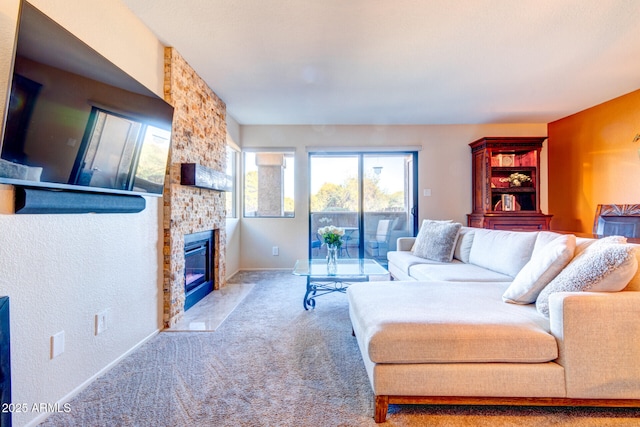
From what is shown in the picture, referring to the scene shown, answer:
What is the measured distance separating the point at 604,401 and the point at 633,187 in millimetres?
3380

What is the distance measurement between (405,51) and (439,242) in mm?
A: 1904

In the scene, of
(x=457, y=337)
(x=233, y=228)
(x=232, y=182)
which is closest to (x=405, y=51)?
(x=457, y=337)

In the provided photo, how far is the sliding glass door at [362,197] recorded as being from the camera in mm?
4812

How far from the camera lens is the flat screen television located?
1.17 metres

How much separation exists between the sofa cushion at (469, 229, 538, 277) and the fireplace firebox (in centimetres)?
285

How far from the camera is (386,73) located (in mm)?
2904

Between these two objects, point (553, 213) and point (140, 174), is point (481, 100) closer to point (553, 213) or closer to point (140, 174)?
point (553, 213)

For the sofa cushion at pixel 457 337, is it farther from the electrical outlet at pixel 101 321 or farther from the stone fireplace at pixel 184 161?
the stone fireplace at pixel 184 161

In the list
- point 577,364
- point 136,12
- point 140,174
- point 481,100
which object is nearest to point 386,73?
point 481,100

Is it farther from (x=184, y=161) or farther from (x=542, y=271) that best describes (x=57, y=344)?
(x=542, y=271)

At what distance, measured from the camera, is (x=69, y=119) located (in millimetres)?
1368

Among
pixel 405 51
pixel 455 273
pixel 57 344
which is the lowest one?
pixel 57 344

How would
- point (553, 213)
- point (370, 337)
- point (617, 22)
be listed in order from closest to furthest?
1. point (370, 337)
2. point (617, 22)
3. point (553, 213)

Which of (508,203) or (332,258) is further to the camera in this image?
(508,203)
